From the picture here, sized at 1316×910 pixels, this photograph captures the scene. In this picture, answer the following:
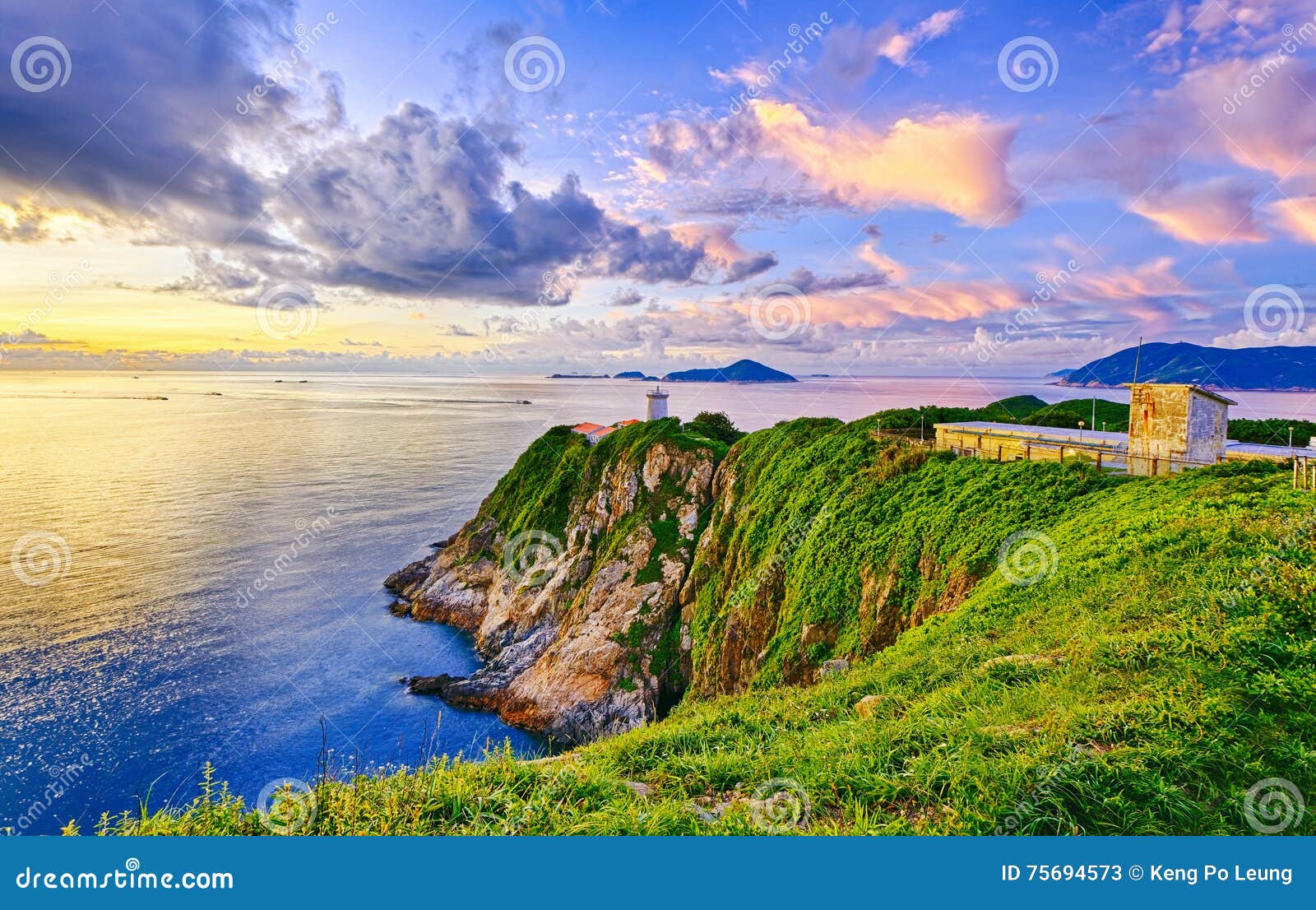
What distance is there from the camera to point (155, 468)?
270 feet

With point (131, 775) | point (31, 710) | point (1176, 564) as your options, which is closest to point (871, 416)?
point (1176, 564)

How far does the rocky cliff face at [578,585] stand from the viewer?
2900 cm

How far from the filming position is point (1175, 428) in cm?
1561

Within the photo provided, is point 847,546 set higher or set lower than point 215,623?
higher

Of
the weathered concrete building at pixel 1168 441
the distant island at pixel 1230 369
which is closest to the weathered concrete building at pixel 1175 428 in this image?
the weathered concrete building at pixel 1168 441

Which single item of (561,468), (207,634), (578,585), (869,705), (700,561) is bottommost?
(207,634)

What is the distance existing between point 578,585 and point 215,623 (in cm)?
2654

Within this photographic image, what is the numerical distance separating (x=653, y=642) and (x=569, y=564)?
1100 cm

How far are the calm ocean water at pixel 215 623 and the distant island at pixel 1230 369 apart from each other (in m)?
4.93

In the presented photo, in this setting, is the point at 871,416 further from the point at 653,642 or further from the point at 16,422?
the point at 16,422

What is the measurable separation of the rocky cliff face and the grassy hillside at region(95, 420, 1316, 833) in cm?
2024

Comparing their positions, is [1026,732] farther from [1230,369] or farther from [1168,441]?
[1230,369]

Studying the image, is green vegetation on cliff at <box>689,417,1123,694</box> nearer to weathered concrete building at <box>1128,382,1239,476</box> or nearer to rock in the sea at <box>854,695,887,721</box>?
weathered concrete building at <box>1128,382,1239,476</box>

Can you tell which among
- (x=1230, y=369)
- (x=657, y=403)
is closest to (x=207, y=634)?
(x=657, y=403)
